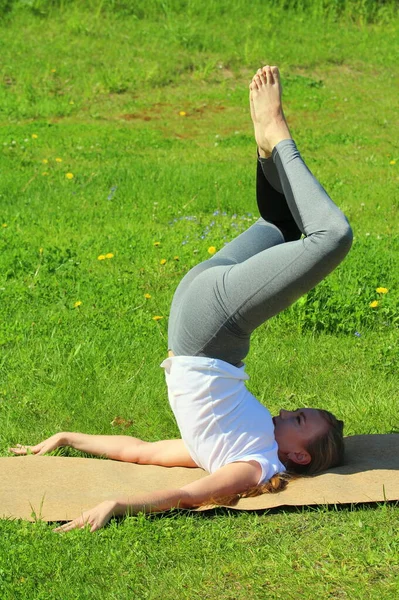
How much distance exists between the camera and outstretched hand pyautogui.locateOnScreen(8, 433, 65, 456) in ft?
13.2

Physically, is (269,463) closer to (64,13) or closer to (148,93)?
(148,93)

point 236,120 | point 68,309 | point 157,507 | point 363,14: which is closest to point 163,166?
point 236,120

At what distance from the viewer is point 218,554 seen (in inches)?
127

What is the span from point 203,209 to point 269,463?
4229 millimetres

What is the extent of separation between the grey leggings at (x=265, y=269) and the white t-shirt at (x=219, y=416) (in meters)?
0.07

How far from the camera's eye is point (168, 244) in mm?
6535

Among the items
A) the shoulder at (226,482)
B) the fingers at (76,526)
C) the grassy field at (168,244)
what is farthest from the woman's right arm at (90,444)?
the fingers at (76,526)

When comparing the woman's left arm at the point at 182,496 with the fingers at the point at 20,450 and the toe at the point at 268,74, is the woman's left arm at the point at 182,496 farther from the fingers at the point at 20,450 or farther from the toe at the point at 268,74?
the toe at the point at 268,74

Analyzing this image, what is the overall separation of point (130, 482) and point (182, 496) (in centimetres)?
37

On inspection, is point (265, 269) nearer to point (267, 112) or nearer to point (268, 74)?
point (267, 112)

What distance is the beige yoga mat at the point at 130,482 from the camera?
3.53 m

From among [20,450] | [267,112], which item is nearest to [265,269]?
[267,112]

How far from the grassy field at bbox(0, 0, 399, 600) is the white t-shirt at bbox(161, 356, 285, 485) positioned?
29 centimetres

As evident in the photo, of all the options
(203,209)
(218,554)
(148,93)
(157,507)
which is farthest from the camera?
(148,93)
